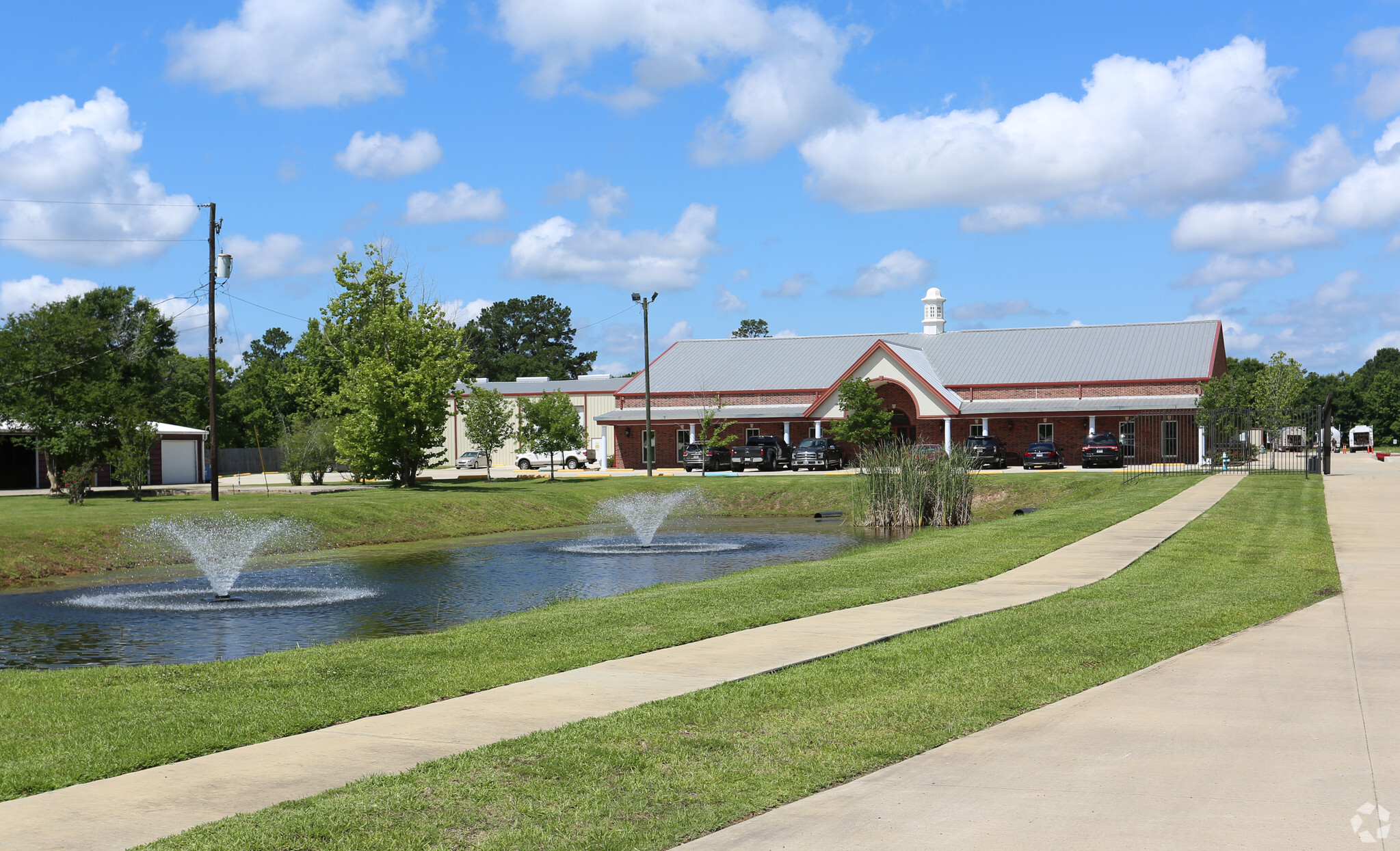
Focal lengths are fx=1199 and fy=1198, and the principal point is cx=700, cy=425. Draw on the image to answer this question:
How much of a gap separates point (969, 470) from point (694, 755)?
80.3ft

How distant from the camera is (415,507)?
3534 cm

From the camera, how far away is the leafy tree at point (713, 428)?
2213 inches

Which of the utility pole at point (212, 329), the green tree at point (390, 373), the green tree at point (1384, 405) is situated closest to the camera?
the utility pole at point (212, 329)

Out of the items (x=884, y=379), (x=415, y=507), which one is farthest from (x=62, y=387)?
(x=884, y=379)

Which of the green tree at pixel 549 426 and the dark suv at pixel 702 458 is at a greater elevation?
the green tree at pixel 549 426

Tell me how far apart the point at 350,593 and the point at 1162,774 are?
50.7ft

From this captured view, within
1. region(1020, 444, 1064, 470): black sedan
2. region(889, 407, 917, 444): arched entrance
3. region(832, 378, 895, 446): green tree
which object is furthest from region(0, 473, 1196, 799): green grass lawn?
region(889, 407, 917, 444): arched entrance

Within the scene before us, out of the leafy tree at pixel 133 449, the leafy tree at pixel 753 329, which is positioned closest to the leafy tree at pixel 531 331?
the leafy tree at pixel 753 329

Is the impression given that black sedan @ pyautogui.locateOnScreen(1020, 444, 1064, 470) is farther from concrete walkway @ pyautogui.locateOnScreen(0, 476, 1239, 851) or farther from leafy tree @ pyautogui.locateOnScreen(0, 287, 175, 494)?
concrete walkway @ pyautogui.locateOnScreen(0, 476, 1239, 851)

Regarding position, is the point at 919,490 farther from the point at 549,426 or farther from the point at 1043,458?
the point at 549,426

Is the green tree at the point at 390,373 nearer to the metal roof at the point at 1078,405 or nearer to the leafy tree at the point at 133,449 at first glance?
the leafy tree at the point at 133,449

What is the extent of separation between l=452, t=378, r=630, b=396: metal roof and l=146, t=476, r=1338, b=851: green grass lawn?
6711cm

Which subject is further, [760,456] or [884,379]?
[884,379]

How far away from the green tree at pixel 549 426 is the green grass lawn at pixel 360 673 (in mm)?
41776
